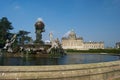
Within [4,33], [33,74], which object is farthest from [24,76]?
[4,33]

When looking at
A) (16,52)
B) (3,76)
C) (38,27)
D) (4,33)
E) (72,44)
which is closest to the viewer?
(3,76)

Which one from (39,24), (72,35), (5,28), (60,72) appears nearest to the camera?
(60,72)

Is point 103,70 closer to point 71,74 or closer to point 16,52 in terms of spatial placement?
point 71,74

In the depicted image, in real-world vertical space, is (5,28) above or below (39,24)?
above

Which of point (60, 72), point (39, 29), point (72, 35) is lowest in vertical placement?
point (60, 72)

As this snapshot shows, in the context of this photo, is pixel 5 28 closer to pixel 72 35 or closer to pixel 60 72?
pixel 60 72

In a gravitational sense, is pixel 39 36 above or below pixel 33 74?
above

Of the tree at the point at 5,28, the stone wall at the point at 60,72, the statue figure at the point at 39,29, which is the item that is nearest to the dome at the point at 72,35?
the tree at the point at 5,28

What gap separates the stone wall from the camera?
9.05 m

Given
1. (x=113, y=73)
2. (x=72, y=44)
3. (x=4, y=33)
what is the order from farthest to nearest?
(x=72, y=44), (x=4, y=33), (x=113, y=73)

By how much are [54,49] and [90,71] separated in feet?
41.0

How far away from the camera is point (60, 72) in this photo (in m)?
9.67

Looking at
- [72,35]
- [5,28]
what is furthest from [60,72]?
[72,35]

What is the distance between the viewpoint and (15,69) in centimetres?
905
